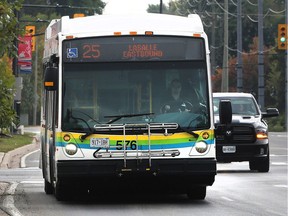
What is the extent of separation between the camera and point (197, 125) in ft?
53.8

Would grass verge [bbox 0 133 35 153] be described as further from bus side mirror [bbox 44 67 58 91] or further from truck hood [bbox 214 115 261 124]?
bus side mirror [bbox 44 67 58 91]

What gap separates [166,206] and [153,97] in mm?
1712

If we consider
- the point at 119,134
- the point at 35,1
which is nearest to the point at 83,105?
the point at 119,134

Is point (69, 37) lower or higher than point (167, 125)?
higher

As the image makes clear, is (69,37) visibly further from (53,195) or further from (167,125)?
(53,195)

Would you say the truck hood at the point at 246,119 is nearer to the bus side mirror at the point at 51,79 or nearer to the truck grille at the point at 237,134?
the truck grille at the point at 237,134

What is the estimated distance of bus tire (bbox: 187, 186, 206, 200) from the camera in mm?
17362

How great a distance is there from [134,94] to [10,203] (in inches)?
104

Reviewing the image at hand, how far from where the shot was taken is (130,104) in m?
16.4

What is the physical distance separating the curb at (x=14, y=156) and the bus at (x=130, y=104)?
13.7m

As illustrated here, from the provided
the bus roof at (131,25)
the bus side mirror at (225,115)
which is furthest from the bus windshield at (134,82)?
the bus side mirror at (225,115)

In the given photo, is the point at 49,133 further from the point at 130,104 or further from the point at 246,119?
the point at 246,119

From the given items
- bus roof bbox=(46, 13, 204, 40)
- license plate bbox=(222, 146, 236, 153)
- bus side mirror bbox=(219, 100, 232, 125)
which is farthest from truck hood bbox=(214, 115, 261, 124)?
bus roof bbox=(46, 13, 204, 40)

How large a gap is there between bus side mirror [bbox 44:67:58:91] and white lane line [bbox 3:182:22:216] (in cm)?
191
